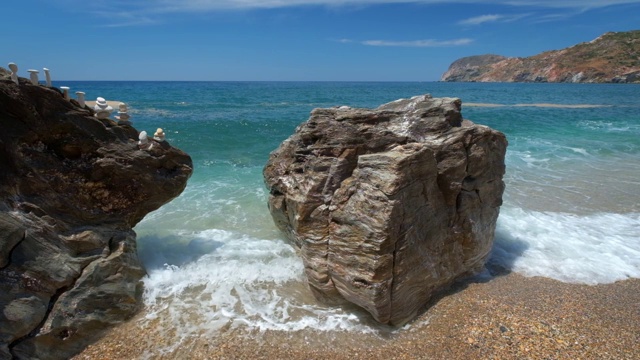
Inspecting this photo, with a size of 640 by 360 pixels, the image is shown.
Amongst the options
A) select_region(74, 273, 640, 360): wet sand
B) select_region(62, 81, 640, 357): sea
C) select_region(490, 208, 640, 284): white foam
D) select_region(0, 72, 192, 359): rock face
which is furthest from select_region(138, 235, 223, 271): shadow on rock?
select_region(490, 208, 640, 284): white foam

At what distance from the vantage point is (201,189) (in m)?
13.5

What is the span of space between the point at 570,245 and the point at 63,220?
10842 mm

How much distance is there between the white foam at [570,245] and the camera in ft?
27.0

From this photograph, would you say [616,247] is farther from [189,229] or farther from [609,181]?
[189,229]

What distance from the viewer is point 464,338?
5.95 metres

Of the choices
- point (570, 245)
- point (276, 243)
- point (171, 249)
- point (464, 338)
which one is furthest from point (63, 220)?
point (570, 245)

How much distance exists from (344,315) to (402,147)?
3.12m

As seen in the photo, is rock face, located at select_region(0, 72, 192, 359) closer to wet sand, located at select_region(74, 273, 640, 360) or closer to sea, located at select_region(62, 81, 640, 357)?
wet sand, located at select_region(74, 273, 640, 360)

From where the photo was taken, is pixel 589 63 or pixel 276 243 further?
pixel 589 63

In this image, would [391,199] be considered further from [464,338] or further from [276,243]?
[276,243]

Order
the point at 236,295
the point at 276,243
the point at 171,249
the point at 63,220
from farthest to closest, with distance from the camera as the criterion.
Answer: the point at 276,243 < the point at 171,249 < the point at 236,295 < the point at 63,220

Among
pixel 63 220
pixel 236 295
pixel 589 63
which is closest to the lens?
pixel 63 220

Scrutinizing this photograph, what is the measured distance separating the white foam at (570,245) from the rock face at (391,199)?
54.0 inches

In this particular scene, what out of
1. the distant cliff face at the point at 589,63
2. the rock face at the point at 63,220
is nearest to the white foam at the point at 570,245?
the rock face at the point at 63,220
